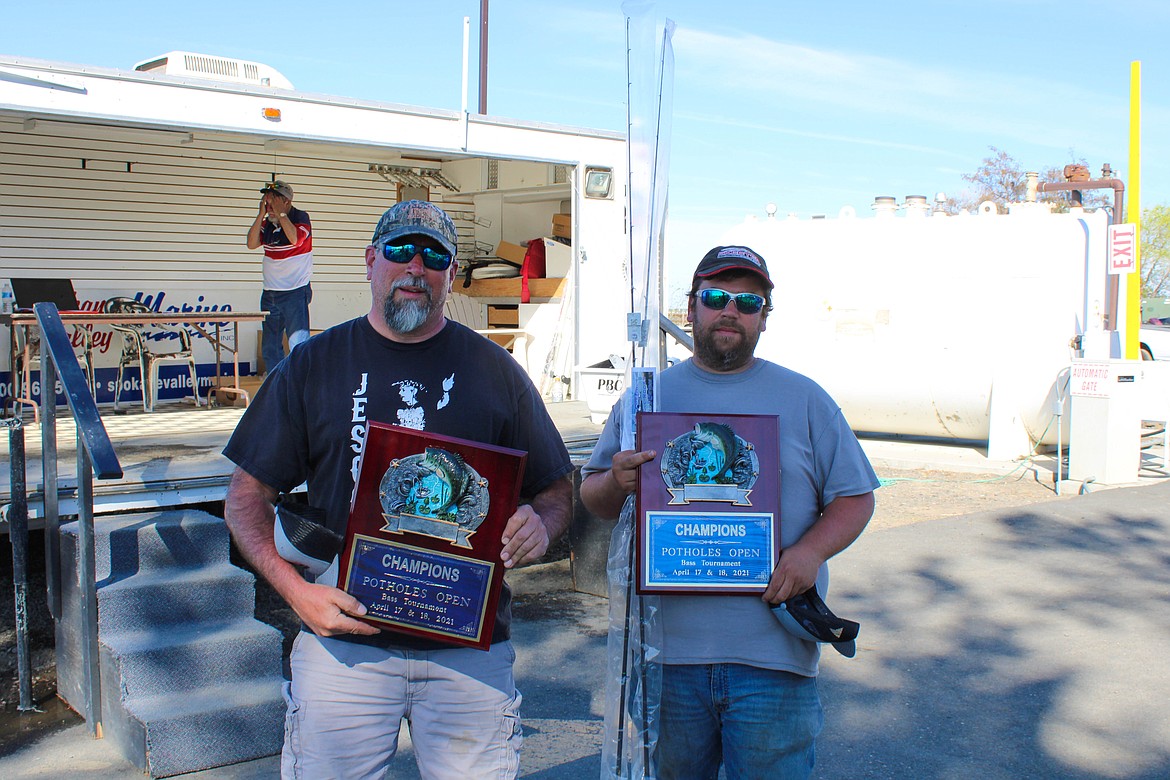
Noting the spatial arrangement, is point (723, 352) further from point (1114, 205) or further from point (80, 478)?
point (1114, 205)

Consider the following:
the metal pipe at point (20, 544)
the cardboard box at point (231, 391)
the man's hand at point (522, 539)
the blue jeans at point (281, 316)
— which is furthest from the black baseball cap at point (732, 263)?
the cardboard box at point (231, 391)

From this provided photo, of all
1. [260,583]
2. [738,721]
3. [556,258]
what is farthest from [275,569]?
[556,258]

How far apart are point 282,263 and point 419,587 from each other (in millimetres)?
6803

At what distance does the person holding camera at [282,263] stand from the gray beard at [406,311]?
250 inches

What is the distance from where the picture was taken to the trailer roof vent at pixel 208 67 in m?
9.73

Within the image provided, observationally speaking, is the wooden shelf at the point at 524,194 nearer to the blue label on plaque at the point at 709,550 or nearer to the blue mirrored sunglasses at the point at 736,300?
the blue mirrored sunglasses at the point at 736,300

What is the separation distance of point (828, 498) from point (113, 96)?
6.71 meters

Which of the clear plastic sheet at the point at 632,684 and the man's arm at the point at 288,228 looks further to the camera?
the man's arm at the point at 288,228

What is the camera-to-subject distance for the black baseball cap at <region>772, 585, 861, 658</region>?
8.31 feet

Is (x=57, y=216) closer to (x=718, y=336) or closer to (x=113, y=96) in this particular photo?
(x=113, y=96)

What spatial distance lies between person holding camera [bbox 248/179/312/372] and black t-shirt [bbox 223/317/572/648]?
246 inches

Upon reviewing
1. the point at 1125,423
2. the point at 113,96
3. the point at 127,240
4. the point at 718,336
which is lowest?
the point at 1125,423

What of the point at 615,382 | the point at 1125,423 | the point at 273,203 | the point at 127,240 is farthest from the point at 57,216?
the point at 1125,423

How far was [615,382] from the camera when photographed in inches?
348
